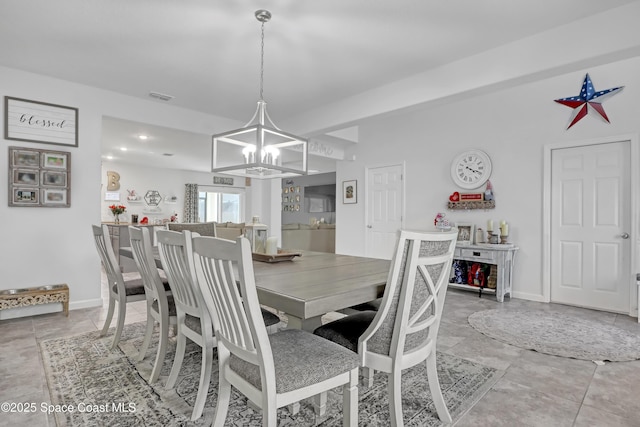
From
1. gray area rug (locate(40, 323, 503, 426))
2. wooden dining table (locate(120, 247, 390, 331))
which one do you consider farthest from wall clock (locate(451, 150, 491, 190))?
wooden dining table (locate(120, 247, 390, 331))

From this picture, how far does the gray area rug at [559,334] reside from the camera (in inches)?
98.9

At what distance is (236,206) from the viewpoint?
1123cm

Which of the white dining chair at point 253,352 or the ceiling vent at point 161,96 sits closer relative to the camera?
the white dining chair at point 253,352

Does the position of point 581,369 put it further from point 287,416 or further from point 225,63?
point 225,63

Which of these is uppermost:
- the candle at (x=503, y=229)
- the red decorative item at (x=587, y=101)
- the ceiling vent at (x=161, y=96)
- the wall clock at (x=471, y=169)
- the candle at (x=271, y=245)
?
the ceiling vent at (x=161, y=96)

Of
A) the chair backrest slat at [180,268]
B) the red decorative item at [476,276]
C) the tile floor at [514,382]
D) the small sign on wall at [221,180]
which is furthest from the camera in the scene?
the small sign on wall at [221,180]

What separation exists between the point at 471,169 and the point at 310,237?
400cm

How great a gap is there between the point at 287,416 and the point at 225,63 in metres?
2.92

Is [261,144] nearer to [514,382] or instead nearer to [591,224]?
[514,382]

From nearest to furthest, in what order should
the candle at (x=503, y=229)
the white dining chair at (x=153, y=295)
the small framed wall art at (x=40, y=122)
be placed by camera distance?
1. the white dining chair at (x=153, y=295)
2. the small framed wall art at (x=40, y=122)
3. the candle at (x=503, y=229)

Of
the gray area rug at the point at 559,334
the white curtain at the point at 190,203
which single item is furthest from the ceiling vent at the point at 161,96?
the white curtain at the point at 190,203

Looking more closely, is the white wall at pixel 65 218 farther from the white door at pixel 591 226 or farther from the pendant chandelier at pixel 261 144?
the white door at pixel 591 226

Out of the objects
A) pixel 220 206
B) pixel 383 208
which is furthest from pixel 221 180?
pixel 383 208

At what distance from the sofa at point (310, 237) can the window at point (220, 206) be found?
3906 mm
